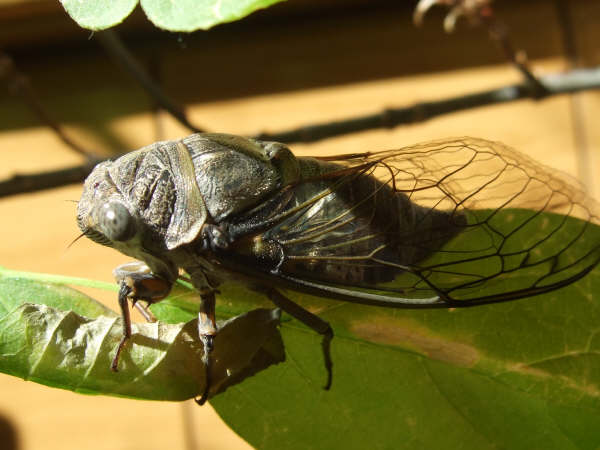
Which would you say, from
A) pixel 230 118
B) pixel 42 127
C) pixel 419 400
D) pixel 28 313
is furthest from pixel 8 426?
pixel 419 400

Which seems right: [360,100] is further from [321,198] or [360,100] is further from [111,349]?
[111,349]

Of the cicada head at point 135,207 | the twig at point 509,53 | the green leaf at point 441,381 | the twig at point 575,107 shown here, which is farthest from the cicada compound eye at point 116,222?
the twig at point 575,107

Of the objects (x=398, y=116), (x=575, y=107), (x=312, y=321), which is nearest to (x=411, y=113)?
(x=398, y=116)

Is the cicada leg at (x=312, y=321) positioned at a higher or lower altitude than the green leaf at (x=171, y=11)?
lower

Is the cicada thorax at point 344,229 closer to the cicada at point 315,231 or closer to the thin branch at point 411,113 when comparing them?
the cicada at point 315,231

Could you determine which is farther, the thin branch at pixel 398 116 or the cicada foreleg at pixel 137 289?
the thin branch at pixel 398 116

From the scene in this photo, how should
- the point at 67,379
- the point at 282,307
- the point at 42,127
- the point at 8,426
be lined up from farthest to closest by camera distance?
the point at 42,127 → the point at 8,426 → the point at 282,307 → the point at 67,379
